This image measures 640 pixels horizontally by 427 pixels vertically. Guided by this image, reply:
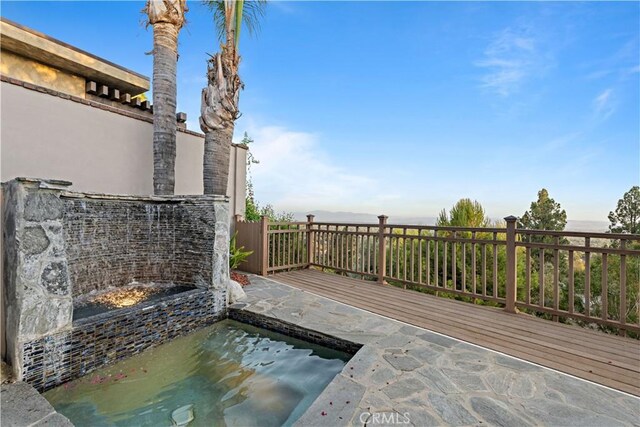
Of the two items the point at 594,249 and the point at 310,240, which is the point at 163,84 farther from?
the point at 594,249

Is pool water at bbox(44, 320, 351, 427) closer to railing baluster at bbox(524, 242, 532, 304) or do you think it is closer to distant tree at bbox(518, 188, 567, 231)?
railing baluster at bbox(524, 242, 532, 304)

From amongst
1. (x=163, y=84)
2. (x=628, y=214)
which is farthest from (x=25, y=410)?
(x=628, y=214)

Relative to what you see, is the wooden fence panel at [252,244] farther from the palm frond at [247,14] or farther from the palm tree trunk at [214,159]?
the palm frond at [247,14]

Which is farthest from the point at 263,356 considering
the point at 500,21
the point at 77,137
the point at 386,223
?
the point at 500,21

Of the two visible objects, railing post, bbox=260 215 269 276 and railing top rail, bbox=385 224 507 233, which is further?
railing post, bbox=260 215 269 276

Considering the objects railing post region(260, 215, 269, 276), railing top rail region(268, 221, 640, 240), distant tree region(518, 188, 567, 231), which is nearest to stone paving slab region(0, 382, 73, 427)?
railing post region(260, 215, 269, 276)

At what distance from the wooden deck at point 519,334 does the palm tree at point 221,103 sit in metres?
2.71

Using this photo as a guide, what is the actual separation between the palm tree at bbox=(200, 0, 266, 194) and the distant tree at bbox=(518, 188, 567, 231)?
8580 mm

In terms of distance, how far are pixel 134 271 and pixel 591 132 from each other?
32.7 feet

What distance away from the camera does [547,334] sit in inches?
117

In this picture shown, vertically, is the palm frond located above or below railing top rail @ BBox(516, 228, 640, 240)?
above

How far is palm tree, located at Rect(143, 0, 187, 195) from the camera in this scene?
4992 mm

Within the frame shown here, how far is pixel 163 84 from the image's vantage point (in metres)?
5.05

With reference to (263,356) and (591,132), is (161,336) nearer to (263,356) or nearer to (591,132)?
(263,356)
